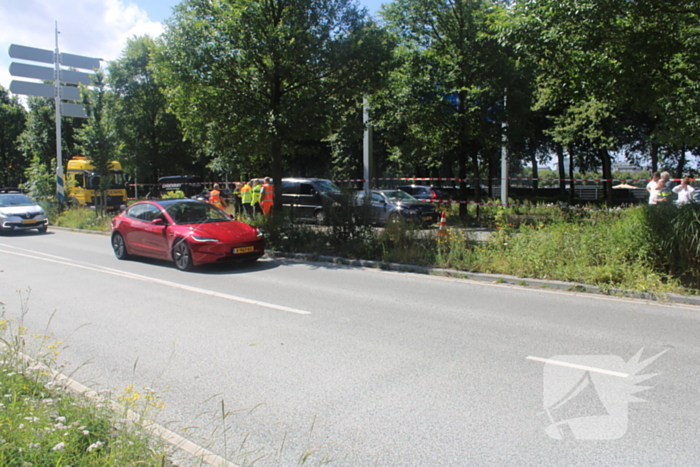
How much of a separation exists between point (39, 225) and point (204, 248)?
13480mm

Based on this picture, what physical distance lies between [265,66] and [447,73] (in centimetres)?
827

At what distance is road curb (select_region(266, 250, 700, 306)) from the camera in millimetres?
7793

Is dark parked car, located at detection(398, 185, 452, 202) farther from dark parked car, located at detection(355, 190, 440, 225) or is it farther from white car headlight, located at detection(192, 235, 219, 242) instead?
white car headlight, located at detection(192, 235, 219, 242)

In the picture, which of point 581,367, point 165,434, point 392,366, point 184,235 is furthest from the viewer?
point 184,235

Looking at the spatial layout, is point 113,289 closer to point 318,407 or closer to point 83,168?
point 318,407

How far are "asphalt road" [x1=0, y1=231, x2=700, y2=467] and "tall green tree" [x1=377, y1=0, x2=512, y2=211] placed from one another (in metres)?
11.7

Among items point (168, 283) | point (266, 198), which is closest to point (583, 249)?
point (168, 283)

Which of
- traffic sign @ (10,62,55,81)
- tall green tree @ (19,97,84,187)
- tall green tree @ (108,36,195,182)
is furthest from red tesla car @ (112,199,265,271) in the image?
tall green tree @ (19,97,84,187)

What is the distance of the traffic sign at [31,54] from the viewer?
24281 mm

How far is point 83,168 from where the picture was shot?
33.2 m

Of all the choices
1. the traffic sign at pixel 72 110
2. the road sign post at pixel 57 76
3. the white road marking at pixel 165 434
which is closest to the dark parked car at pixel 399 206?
the white road marking at pixel 165 434

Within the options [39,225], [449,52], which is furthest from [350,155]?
[39,225]

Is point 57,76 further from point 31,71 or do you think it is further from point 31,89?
point 31,89

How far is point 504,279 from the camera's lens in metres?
9.44
